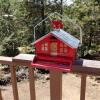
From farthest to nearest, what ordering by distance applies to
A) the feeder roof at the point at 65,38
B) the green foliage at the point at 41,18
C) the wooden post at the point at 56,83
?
the green foliage at the point at 41,18 → the wooden post at the point at 56,83 → the feeder roof at the point at 65,38

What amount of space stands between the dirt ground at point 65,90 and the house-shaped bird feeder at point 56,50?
4131 mm

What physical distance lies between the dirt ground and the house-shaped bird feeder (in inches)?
163

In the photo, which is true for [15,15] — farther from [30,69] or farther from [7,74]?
[30,69]

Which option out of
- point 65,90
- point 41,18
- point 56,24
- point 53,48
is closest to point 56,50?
point 53,48

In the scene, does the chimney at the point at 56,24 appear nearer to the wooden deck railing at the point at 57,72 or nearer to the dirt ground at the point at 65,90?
the wooden deck railing at the point at 57,72

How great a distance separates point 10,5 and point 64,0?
2691 millimetres

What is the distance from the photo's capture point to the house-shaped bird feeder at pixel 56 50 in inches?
42.2

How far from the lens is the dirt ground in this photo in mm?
5207

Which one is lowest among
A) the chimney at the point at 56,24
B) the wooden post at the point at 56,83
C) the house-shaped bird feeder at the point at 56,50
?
the wooden post at the point at 56,83

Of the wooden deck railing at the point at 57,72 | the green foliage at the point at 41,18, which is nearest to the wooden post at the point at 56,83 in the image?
the wooden deck railing at the point at 57,72

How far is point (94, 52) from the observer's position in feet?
25.3

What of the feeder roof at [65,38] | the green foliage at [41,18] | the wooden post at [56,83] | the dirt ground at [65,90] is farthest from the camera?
the green foliage at [41,18]

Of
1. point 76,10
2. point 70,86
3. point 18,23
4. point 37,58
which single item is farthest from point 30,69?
point 18,23

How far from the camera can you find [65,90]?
5566mm
